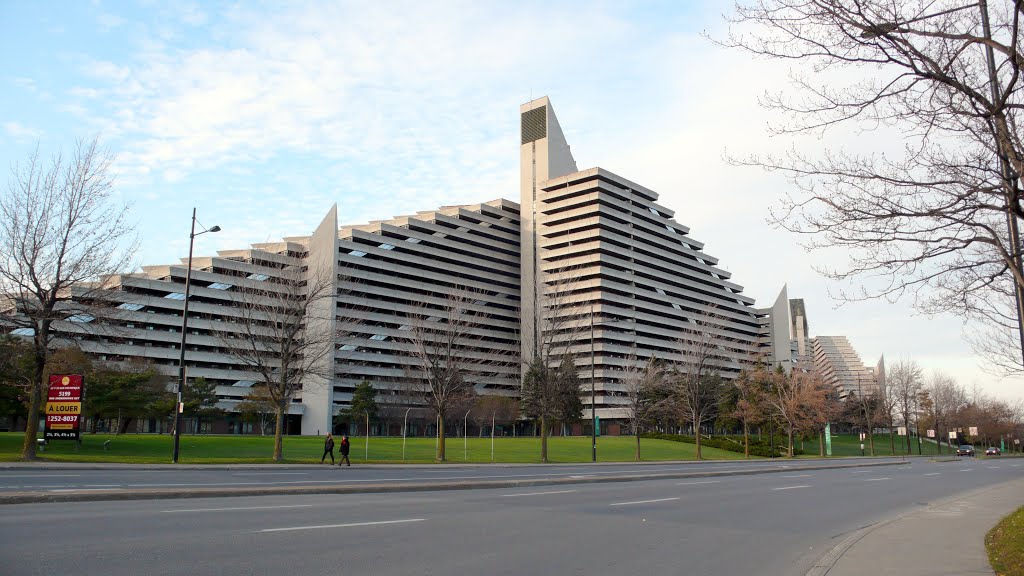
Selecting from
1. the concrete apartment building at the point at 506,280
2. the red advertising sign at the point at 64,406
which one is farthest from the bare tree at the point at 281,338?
the concrete apartment building at the point at 506,280

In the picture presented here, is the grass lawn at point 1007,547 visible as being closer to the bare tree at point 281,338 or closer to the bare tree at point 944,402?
the bare tree at point 281,338

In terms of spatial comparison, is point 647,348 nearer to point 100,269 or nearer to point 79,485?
point 100,269

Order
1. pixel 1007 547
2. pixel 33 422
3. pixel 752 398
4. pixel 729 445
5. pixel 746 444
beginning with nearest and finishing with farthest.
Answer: pixel 1007 547 < pixel 33 422 < pixel 746 444 < pixel 729 445 < pixel 752 398

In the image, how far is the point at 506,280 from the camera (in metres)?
134

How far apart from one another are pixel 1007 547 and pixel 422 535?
844cm

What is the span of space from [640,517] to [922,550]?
187 inches

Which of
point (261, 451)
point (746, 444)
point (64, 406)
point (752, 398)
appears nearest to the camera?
point (64, 406)

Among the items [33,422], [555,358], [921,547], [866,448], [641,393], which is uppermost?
[555,358]

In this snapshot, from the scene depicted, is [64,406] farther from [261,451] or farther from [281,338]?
[261,451]

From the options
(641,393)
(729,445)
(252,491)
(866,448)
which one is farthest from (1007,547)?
(866,448)

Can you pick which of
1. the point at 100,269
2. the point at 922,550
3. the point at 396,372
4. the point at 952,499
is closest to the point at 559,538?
the point at 922,550

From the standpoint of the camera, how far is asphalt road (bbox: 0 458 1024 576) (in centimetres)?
777

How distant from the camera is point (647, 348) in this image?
130 meters

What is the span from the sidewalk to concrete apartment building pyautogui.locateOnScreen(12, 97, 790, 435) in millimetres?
78762
